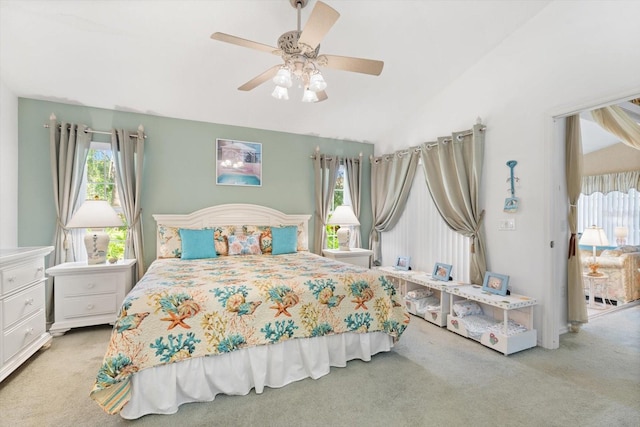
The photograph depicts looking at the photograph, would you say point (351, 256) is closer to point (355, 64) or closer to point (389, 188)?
point (389, 188)

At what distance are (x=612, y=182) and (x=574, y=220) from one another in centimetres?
426

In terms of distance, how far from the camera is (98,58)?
2943 mm

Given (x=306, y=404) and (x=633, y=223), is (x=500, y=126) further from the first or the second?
(x=633, y=223)

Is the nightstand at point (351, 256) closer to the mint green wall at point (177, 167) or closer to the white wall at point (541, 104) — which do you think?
the mint green wall at point (177, 167)

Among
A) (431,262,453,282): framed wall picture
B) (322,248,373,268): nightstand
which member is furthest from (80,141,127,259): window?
(431,262,453,282): framed wall picture

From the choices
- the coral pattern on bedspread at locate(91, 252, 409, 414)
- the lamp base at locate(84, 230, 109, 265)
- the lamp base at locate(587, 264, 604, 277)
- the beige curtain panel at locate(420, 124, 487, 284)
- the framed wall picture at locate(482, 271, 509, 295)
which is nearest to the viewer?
the coral pattern on bedspread at locate(91, 252, 409, 414)

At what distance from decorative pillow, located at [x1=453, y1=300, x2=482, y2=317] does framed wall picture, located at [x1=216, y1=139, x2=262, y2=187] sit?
119 inches

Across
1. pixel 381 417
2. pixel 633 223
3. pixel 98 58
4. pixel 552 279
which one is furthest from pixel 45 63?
pixel 633 223

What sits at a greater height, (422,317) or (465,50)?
(465,50)

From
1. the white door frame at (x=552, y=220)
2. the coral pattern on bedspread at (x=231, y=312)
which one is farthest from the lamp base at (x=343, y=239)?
the white door frame at (x=552, y=220)

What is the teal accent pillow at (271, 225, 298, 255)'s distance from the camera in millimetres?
3898

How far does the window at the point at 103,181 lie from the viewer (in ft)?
12.1

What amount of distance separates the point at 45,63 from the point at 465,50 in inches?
169

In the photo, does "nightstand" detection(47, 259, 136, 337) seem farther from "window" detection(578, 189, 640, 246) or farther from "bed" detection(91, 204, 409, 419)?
"window" detection(578, 189, 640, 246)
